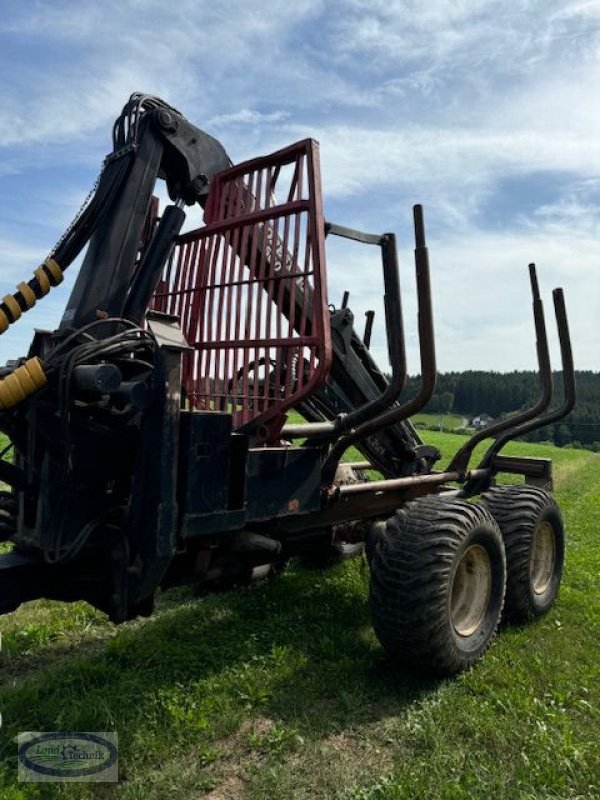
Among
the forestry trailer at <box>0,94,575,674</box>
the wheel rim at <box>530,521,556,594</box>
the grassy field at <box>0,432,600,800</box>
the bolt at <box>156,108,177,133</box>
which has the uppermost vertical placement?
the bolt at <box>156,108,177,133</box>

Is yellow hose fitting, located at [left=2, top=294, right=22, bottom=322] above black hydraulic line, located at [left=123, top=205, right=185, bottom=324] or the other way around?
the other way around

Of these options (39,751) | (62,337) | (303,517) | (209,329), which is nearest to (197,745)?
(39,751)

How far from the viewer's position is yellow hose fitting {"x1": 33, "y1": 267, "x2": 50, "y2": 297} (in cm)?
347

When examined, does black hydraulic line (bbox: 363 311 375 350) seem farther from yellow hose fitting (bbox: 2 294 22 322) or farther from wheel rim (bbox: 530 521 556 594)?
yellow hose fitting (bbox: 2 294 22 322)

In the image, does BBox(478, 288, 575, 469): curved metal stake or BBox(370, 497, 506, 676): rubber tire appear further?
BBox(478, 288, 575, 469): curved metal stake

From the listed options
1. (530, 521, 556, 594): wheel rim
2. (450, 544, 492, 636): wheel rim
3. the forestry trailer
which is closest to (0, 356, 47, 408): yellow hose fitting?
the forestry trailer

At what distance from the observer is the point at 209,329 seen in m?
3.98

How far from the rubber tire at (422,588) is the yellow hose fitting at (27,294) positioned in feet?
7.33

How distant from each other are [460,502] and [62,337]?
2410 millimetres

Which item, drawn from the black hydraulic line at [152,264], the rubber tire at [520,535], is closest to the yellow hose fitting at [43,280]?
the black hydraulic line at [152,264]

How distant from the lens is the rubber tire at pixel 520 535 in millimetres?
4418

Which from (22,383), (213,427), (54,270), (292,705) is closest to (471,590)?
(292,705)

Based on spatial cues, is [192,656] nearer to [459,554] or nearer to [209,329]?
[459,554]

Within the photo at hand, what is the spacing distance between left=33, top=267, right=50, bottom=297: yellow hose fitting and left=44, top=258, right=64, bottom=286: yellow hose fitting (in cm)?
3
